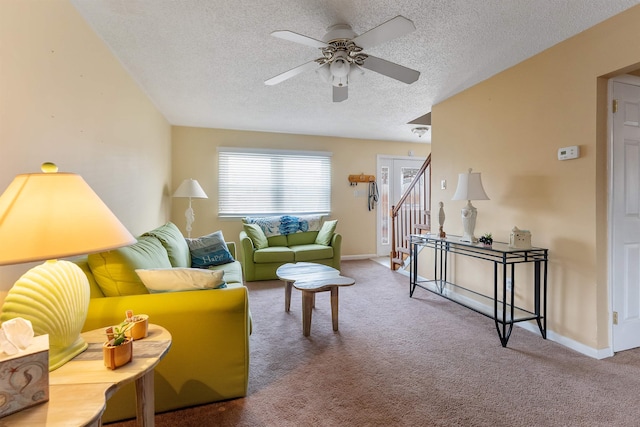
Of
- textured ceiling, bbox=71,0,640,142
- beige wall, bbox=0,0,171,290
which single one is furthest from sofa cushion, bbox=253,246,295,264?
textured ceiling, bbox=71,0,640,142

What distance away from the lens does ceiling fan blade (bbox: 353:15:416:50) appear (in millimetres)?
1637

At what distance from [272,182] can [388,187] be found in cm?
234

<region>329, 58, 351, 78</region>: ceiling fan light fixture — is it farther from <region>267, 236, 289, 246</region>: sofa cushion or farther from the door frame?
<region>267, 236, 289, 246</region>: sofa cushion

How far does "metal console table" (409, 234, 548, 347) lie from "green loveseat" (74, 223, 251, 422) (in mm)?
1875

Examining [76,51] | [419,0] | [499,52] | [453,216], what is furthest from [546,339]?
[76,51]

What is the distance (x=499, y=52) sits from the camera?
8.25 ft

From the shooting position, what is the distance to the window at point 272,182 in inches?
203

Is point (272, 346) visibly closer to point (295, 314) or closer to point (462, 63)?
point (295, 314)

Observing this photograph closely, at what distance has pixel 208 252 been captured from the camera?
3227mm

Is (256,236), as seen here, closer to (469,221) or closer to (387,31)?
(469,221)

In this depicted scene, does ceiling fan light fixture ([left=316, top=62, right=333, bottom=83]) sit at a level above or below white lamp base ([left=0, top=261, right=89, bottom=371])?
above

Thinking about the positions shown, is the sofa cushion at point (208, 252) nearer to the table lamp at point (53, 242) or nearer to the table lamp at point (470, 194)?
the table lamp at point (53, 242)

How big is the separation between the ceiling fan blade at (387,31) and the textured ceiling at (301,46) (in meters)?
0.23

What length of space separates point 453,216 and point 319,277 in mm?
1867
